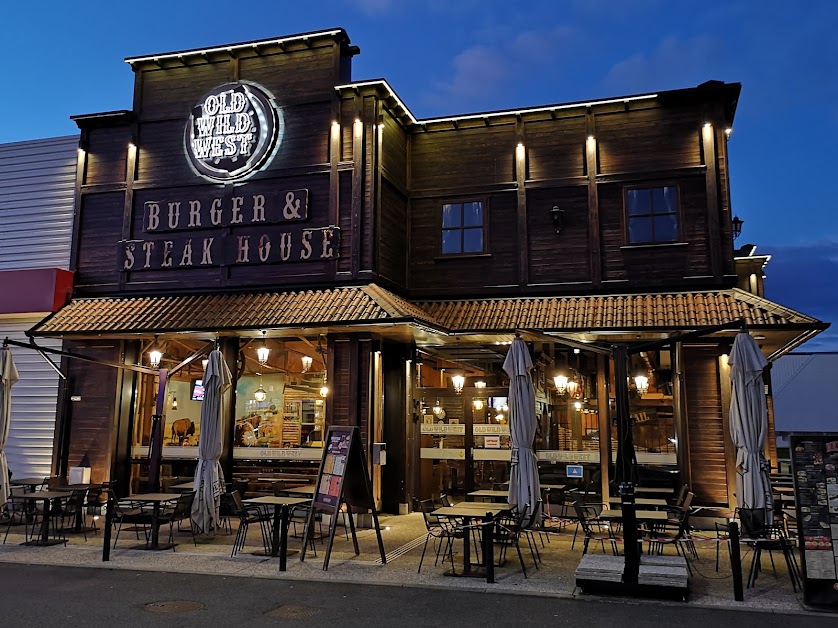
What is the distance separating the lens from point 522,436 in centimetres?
1075

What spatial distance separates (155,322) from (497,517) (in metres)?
8.25

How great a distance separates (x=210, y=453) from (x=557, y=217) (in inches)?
331

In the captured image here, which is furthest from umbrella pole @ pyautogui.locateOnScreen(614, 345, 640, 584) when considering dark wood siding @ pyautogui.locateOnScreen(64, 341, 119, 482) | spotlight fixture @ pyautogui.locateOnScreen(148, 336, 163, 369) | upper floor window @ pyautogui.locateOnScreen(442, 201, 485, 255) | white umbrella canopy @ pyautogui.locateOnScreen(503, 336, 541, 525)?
dark wood siding @ pyautogui.locateOnScreen(64, 341, 119, 482)

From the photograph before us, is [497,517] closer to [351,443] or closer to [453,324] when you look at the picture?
[351,443]

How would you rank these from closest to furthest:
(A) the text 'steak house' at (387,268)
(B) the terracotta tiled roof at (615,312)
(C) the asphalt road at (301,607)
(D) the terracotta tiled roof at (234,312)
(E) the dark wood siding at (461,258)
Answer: (C) the asphalt road at (301,607) → (B) the terracotta tiled roof at (615,312) → (D) the terracotta tiled roof at (234,312) → (A) the text 'steak house' at (387,268) → (E) the dark wood siding at (461,258)

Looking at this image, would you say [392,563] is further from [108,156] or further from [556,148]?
[108,156]

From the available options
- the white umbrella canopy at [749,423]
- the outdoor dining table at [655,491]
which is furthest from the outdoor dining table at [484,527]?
the outdoor dining table at [655,491]

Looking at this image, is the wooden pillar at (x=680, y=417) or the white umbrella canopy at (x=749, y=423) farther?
the wooden pillar at (x=680, y=417)

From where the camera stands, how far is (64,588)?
345 inches

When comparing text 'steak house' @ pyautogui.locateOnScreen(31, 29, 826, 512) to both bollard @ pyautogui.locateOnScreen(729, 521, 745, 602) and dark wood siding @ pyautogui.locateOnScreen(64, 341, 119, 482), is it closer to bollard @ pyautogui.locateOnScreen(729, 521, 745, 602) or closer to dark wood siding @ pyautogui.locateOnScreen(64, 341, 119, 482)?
dark wood siding @ pyautogui.locateOnScreen(64, 341, 119, 482)

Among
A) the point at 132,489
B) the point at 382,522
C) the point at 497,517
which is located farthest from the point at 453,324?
the point at 132,489

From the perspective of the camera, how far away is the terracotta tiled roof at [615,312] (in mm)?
12984

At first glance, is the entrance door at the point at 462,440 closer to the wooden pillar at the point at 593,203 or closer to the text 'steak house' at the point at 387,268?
the text 'steak house' at the point at 387,268

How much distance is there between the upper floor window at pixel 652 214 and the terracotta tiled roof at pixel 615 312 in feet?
4.40
